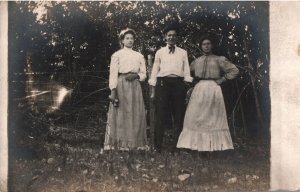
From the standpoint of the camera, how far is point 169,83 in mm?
4820

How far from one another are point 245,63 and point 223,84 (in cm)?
36

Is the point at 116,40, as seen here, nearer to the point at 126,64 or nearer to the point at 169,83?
the point at 126,64

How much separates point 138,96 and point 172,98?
16.0 inches

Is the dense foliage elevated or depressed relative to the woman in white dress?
elevated

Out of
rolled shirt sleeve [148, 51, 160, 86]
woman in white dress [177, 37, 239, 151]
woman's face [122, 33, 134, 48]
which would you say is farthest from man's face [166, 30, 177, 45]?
woman's face [122, 33, 134, 48]

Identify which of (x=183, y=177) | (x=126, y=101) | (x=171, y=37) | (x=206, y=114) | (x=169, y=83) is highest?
(x=171, y=37)

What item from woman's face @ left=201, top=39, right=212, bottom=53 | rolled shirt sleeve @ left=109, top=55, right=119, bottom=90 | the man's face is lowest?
rolled shirt sleeve @ left=109, top=55, right=119, bottom=90

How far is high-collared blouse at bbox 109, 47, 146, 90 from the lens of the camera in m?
4.73

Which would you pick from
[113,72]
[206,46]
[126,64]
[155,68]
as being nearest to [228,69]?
[206,46]

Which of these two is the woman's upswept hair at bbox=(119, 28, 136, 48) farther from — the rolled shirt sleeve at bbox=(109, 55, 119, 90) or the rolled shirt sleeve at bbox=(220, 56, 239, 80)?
the rolled shirt sleeve at bbox=(220, 56, 239, 80)

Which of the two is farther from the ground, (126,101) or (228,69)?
(228,69)

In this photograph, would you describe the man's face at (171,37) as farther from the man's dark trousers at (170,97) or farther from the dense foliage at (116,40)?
the man's dark trousers at (170,97)

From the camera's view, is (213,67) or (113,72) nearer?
(113,72)

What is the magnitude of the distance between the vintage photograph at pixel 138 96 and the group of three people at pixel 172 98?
0.04ft
